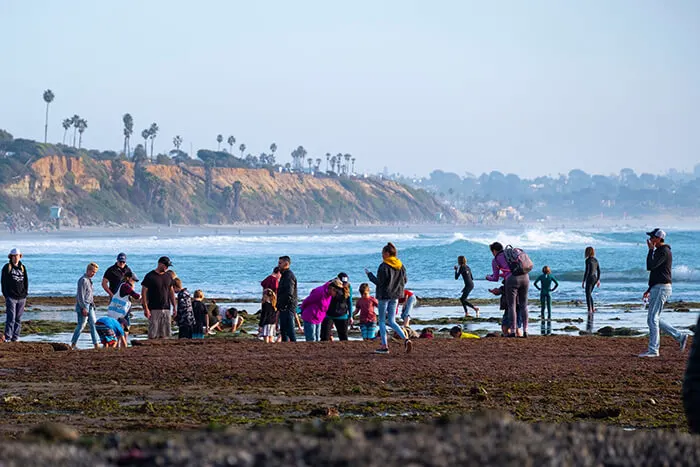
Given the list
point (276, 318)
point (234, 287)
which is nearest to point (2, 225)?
point (234, 287)

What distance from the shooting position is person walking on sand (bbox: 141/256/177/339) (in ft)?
55.7

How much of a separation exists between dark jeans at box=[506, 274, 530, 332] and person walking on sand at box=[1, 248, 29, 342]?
7.38 m

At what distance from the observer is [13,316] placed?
17.8 metres

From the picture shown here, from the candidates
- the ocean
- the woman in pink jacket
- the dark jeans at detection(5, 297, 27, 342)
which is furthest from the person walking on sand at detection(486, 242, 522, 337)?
the ocean

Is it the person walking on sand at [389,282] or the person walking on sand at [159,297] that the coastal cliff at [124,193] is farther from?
the person walking on sand at [389,282]

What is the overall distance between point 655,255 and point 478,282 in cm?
2865

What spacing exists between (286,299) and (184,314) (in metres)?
2.04

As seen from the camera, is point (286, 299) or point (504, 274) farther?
point (504, 274)

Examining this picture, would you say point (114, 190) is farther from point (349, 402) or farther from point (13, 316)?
point (349, 402)

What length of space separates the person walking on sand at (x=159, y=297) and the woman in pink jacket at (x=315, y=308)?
2105 millimetres

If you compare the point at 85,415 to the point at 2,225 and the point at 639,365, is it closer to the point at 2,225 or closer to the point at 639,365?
the point at 639,365

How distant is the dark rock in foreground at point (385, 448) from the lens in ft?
14.9

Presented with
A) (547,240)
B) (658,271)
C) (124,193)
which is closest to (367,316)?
(658,271)

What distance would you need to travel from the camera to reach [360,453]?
14.9ft
